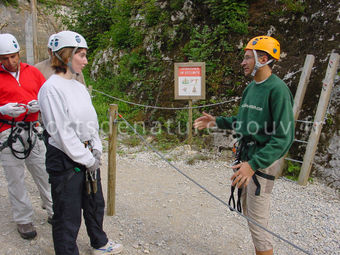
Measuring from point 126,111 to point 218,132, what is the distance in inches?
145

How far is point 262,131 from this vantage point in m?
2.24

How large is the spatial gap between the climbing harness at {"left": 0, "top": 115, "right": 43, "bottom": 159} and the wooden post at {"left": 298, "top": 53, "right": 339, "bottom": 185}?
4575mm

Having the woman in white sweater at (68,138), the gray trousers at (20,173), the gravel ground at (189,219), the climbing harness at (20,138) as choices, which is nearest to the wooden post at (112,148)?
the gravel ground at (189,219)

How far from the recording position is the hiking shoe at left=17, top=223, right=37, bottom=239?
3227 millimetres

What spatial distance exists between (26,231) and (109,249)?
43.8 inches

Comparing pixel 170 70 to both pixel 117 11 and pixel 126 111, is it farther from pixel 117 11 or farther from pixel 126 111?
pixel 117 11

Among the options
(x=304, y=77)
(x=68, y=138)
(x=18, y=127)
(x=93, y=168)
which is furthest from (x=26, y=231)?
(x=304, y=77)

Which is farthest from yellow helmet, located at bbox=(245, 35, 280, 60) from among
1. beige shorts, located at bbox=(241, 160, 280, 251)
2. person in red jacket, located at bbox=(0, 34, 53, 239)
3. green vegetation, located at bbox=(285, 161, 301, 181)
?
green vegetation, located at bbox=(285, 161, 301, 181)

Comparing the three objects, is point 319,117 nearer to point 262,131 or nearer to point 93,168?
point 262,131

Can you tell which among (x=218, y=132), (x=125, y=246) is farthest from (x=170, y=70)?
(x=125, y=246)

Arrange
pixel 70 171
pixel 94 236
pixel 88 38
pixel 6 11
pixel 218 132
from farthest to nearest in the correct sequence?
pixel 6 11 < pixel 88 38 < pixel 218 132 < pixel 94 236 < pixel 70 171

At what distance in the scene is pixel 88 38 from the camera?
1472cm

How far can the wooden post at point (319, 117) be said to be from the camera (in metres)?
4.80

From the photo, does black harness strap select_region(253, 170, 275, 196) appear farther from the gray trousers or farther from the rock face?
the rock face
